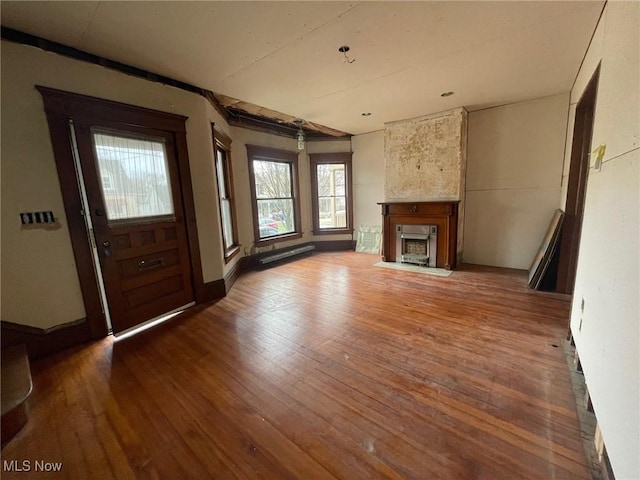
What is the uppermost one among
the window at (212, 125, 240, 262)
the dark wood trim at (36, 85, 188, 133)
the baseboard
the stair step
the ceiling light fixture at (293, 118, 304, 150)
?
the ceiling light fixture at (293, 118, 304, 150)

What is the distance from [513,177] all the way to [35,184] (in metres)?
5.75

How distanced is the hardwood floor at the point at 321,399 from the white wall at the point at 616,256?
336 mm

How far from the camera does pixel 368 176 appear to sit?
5660 mm

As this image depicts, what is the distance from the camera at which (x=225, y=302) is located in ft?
10.9

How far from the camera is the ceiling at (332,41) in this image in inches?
71.7

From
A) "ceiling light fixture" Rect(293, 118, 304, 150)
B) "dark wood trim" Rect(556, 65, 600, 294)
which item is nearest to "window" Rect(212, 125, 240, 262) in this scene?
"ceiling light fixture" Rect(293, 118, 304, 150)

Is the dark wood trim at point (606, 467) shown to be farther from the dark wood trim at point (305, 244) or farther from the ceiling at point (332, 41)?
the dark wood trim at point (305, 244)

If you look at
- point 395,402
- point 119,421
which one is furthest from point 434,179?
point 119,421

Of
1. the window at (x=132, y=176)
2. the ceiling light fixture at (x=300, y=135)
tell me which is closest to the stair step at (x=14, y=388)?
the window at (x=132, y=176)

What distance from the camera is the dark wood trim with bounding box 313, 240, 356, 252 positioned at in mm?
6113

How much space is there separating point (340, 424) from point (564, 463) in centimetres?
108

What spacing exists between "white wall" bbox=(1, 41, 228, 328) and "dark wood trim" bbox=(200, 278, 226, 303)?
119 centimetres

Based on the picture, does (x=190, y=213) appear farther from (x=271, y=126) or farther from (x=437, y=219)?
(x=437, y=219)

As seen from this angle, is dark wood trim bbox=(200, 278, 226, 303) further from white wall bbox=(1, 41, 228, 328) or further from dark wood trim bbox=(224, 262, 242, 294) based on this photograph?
white wall bbox=(1, 41, 228, 328)
